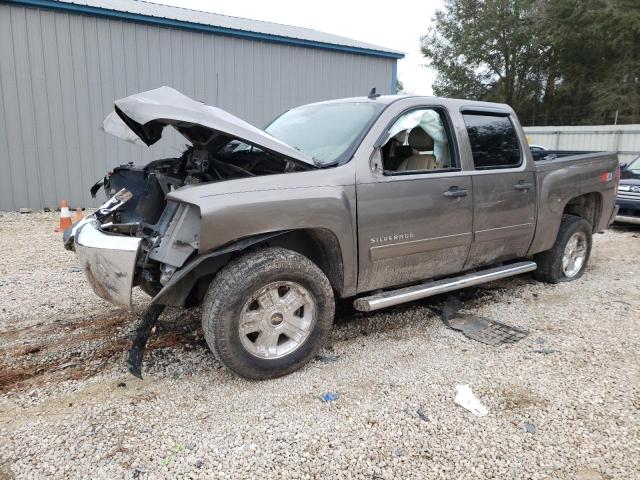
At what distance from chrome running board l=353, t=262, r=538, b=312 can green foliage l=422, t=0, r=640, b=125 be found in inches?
988

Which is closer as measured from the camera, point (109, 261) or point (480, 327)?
point (109, 261)

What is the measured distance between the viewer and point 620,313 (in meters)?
4.59

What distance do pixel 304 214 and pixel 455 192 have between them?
4.72ft

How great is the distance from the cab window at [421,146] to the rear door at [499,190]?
0.85 feet

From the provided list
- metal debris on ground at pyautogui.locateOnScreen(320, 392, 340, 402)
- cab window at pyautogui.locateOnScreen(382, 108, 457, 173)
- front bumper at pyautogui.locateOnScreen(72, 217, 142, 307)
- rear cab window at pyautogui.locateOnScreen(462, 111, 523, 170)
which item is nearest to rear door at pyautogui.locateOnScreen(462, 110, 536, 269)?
rear cab window at pyautogui.locateOnScreen(462, 111, 523, 170)

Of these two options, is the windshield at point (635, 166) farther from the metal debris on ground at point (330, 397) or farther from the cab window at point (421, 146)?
the metal debris on ground at point (330, 397)

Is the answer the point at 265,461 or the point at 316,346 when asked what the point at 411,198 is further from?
the point at 265,461

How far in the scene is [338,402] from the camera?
303cm

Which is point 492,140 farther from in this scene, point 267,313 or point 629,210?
point 629,210

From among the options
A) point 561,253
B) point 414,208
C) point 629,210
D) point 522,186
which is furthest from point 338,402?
point 629,210

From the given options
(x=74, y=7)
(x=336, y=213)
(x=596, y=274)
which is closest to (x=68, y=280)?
(x=336, y=213)

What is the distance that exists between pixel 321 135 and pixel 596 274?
4143 mm

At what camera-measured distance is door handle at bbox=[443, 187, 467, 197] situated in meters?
3.92

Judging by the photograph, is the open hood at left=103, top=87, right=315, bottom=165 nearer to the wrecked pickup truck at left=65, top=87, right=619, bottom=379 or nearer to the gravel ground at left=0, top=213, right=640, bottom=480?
the wrecked pickup truck at left=65, top=87, right=619, bottom=379
